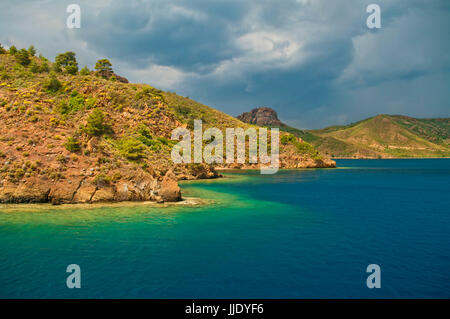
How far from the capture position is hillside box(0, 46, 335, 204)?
30.0 metres

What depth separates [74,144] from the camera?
3372cm

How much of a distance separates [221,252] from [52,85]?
4964cm

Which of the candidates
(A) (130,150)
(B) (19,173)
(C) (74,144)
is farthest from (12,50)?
(A) (130,150)

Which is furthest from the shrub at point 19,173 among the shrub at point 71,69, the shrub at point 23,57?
the shrub at point 23,57

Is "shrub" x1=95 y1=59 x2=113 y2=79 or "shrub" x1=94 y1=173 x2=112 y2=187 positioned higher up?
"shrub" x1=95 y1=59 x2=113 y2=79

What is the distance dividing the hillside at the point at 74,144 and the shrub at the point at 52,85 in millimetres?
107

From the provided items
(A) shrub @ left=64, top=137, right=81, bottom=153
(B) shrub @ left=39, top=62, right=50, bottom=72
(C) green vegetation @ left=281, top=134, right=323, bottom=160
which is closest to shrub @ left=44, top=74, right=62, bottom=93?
(B) shrub @ left=39, top=62, right=50, bottom=72

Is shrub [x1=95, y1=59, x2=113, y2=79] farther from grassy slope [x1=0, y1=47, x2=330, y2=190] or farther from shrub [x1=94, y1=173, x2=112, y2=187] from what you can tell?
shrub [x1=94, y1=173, x2=112, y2=187]

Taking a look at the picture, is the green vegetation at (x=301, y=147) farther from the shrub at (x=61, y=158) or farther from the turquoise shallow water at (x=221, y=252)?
the shrub at (x=61, y=158)

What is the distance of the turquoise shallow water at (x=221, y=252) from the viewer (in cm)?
1140
